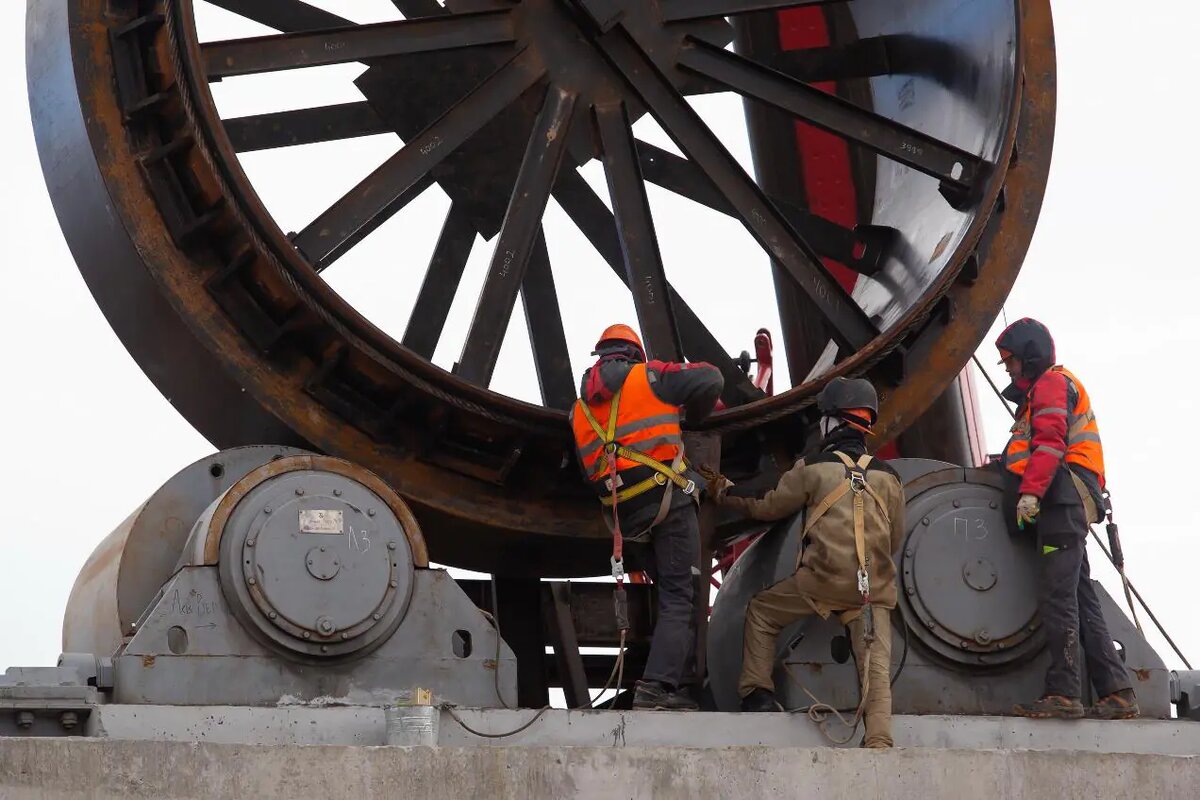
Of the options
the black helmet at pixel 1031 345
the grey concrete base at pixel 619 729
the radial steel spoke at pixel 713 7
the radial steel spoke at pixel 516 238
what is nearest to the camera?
the grey concrete base at pixel 619 729

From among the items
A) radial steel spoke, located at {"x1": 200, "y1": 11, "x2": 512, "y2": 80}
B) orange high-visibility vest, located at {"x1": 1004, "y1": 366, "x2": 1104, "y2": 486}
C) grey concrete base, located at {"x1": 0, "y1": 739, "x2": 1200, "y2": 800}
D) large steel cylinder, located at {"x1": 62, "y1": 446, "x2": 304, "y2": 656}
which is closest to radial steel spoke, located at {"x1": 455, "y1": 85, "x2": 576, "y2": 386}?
radial steel spoke, located at {"x1": 200, "y1": 11, "x2": 512, "y2": 80}

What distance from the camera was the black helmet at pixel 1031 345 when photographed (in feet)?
22.6

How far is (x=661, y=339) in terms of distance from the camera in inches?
293

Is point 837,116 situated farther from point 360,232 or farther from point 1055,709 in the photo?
point 1055,709

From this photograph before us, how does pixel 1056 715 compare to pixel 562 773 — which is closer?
pixel 562 773

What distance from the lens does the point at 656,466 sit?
660 cm

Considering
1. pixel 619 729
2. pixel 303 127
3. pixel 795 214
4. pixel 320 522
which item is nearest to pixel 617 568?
pixel 619 729

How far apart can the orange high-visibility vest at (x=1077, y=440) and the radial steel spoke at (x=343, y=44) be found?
2.72m

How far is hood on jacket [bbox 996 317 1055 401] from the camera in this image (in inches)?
271

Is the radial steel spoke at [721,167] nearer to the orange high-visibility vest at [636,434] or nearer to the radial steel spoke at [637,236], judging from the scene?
the radial steel spoke at [637,236]

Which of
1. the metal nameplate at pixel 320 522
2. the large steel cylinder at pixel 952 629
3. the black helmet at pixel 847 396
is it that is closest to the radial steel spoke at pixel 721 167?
the black helmet at pixel 847 396

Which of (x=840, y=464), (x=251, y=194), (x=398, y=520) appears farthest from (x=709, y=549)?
(x=251, y=194)

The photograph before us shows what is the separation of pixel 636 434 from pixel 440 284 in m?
2.33

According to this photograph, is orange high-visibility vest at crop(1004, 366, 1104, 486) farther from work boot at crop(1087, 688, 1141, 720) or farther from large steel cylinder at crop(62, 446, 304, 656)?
large steel cylinder at crop(62, 446, 304, 656)
